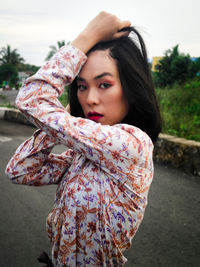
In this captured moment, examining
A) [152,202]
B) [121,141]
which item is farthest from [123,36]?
[152,202]

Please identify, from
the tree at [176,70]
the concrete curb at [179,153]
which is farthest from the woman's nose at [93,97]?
the tree at [176,70]

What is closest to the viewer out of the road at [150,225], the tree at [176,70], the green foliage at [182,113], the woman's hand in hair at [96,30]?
the woman's hand in hair at [96,30]

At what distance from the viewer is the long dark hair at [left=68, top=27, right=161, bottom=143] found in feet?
3.37

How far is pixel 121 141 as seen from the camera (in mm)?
841

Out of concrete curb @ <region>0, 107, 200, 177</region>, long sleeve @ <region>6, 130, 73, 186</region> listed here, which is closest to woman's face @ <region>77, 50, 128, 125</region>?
long sleeve @ <region>6, 130, 73, 186</region>

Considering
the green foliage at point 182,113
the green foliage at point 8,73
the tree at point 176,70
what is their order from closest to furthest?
the green foliage at point 182,113, the tree at point 176,70, the green foliage at point 8,73

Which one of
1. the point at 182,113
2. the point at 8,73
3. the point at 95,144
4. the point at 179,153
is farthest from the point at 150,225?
the point at 8,73

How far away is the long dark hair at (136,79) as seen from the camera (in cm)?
103

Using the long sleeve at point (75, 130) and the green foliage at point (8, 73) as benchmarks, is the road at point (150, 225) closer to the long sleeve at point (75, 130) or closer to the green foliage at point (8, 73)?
the long sleeve at point (75, 130)

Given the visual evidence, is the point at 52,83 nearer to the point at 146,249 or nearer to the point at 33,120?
the point at 33,120

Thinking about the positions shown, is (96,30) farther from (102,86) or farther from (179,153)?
(179,153)

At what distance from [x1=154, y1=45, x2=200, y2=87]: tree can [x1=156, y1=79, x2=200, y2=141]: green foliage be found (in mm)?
10859

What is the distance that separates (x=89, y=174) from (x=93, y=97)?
1.07ft

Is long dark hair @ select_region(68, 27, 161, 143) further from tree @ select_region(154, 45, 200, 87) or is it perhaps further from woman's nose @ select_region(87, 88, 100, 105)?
Answer: tree @ select_region(154, 45, 200, 87)
